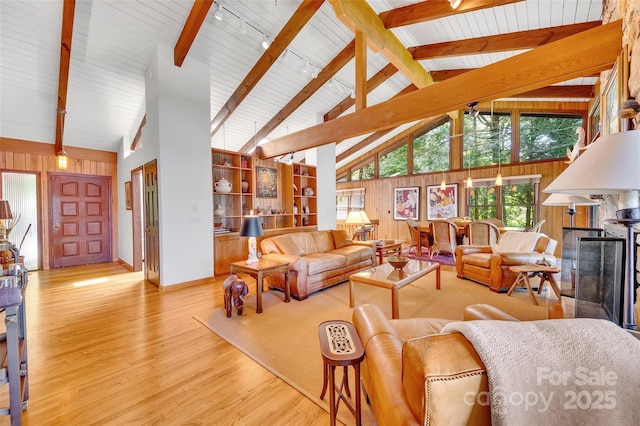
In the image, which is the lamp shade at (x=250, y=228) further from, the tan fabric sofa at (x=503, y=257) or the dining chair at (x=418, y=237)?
the dining chair at (x=418, y=237)

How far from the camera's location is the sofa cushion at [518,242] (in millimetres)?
4047

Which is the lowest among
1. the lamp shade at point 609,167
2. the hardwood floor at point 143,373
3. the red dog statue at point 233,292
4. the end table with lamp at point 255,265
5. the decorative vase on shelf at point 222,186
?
the hardwood floor at point 143,373

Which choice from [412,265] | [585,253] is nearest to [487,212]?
[412,265]

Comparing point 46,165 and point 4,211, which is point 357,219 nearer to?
point 4,211

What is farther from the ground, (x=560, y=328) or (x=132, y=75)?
(x=132, y=75)

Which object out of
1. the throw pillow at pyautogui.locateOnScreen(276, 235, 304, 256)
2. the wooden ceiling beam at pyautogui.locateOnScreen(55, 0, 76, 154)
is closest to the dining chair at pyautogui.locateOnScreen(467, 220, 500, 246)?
the throw pillow at pyautogui.locateOnScreen(276, 235, 304, 256)

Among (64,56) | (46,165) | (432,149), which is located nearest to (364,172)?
(432,149)

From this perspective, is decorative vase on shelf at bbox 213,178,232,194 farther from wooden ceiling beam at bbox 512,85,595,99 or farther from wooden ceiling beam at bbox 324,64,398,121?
wooden ceiling beam at bbox 512,85,595,99

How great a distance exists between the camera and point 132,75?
434 cm

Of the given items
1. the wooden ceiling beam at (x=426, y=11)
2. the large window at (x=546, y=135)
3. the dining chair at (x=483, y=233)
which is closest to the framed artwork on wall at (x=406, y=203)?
the large window at (x=546, y=135)

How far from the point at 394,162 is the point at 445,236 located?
4026 millimetres

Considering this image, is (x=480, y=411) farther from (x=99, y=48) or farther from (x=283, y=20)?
(x=99, y=48)

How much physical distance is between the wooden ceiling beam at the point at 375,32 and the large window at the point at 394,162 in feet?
12.9

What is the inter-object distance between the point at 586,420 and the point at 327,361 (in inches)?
33.7
